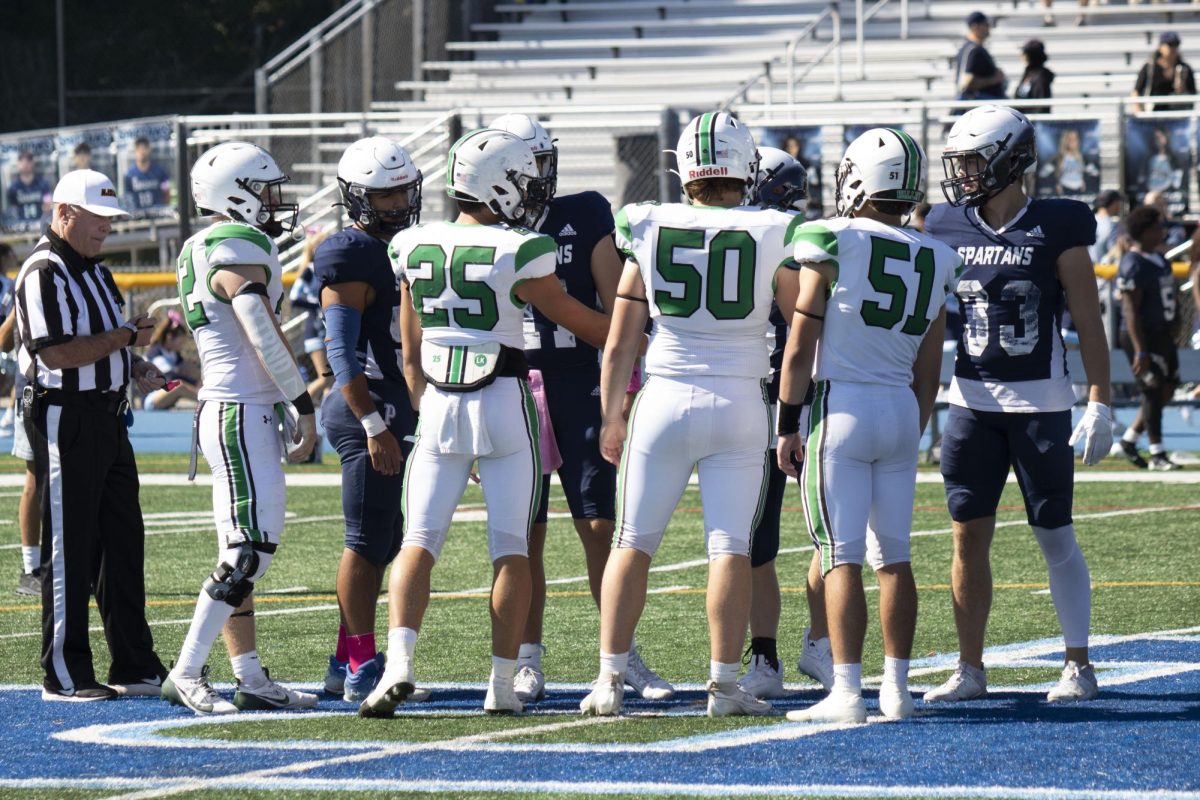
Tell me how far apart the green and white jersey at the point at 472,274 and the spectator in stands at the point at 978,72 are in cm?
1419

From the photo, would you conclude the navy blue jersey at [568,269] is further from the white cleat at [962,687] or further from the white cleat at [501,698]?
the white cleat at [962,687]

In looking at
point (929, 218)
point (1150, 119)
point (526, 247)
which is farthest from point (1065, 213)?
point (1150, 119)

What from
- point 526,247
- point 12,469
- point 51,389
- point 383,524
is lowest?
point 12,469

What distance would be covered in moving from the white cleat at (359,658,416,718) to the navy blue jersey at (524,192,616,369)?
1160mm

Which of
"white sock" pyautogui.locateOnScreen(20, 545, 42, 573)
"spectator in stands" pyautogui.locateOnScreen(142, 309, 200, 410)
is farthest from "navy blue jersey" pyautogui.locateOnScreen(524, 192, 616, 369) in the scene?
"spectator in stands" pyautogui.locateOnScreen(142, 309, 200, 410)

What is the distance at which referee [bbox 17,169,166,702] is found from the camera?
21.9ft

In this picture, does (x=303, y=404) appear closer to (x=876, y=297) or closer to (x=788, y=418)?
(x=788, y=418)

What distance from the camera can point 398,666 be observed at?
19.7ft

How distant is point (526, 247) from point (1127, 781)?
2.29 metres

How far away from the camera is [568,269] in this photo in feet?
21.7

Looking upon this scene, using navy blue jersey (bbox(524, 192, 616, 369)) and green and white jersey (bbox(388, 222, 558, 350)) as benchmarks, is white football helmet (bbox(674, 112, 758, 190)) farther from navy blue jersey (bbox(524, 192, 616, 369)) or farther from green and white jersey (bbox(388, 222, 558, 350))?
navy blue jersey (bbox(524, 192, 616, 369))

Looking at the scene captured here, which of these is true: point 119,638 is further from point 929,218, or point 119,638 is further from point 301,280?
point 301,280

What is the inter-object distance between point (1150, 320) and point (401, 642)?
30.6 ft

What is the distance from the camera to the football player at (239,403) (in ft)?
20.4
